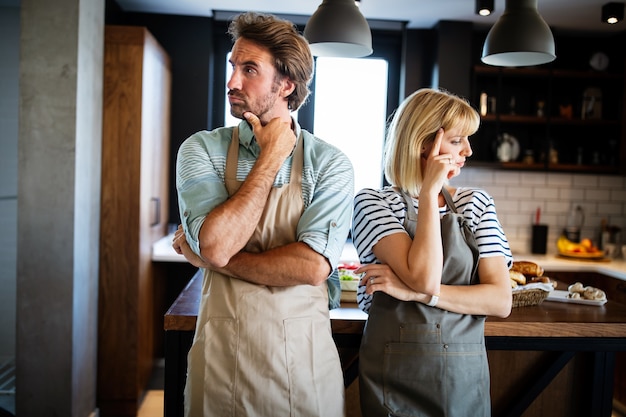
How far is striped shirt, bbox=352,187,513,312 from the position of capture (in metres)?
1.65

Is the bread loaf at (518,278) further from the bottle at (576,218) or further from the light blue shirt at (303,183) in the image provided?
the bottle at (576,218)

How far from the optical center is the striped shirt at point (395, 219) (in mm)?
1654

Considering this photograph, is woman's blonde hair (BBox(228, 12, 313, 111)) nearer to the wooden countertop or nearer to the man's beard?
the man's beard

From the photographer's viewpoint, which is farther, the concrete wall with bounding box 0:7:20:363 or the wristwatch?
the concrete wall with bounding box 0:7:20:363

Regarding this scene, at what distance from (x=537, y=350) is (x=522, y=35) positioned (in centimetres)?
130

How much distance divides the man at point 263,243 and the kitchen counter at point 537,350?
391 mm

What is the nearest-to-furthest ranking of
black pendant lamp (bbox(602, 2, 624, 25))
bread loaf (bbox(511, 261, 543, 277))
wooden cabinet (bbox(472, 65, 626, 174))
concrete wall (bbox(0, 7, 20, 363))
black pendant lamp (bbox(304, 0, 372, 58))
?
bread loaf (bbox(511, 261, 543, 277)), black pendant lamp (bbox(304, 0, 372, 58)), concrete wall (bbox(0, 7, 20, 363)), black pendant lamp (bbox(602, 2, 624, 25)), wooden cabinet (bbox(472, 65, 626, 174))

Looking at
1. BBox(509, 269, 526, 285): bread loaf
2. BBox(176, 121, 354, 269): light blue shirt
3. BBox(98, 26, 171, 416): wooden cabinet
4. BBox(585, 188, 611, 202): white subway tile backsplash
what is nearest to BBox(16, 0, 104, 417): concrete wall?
BBox(98, 26, 171, 416): wooden cabinet

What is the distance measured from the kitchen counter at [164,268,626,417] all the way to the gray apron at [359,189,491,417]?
29 cm

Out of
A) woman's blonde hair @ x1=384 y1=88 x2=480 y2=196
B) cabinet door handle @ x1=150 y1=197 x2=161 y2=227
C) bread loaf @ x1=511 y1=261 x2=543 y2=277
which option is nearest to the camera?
woman's blonde hair @ x1=384 y1=88 x2=480 y2=196

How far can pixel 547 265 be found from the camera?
4.08 m

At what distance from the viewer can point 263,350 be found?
147 cm

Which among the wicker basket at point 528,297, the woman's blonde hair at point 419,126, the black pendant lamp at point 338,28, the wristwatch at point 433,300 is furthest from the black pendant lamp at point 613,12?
the wristwatch at point 433,300

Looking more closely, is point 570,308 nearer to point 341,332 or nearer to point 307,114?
point 341,332
